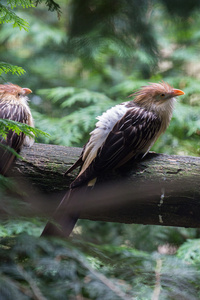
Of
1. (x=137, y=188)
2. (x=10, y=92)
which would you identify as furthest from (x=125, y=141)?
(x=10, y=92)

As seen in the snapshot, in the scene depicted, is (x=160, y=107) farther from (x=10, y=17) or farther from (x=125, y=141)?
(x=10, y=17)

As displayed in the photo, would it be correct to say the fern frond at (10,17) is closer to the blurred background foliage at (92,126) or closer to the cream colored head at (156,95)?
the blurred background foliage at (92,126)

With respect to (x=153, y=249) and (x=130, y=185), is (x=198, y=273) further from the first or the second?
(x=153, y=249)

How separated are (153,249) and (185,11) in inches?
135

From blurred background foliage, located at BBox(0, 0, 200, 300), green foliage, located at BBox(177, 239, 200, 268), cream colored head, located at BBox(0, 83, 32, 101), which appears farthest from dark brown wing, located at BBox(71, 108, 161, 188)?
green foliage, located at BBox(177, 239, 200, 268)

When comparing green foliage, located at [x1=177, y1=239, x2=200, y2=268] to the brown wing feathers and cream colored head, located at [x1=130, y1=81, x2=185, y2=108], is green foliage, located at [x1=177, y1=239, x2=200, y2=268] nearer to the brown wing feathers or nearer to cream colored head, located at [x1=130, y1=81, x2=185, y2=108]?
cream colored head, located at [x1=130, y1=81, x2=185, y2=108]

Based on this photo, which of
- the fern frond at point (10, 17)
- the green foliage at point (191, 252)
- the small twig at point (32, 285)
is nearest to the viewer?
the small twig at point (32, 285)

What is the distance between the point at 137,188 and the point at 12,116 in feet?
3.81


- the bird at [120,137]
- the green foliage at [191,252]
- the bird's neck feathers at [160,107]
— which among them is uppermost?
the bird's neck feathers at [160,107]

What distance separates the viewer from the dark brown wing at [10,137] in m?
2.35

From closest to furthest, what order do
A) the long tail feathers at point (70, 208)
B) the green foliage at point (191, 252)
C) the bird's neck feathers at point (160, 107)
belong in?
the long tail feathers at point (70, 208) < the bird's neck feathers at point (160, 107) < the green foliage at point (191, 252)

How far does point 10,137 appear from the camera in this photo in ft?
8.13

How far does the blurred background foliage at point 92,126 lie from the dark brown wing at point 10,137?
446mm

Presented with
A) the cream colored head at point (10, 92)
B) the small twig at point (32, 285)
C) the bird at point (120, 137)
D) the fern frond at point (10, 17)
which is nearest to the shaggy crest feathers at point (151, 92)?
the bird at point (120, 137)
